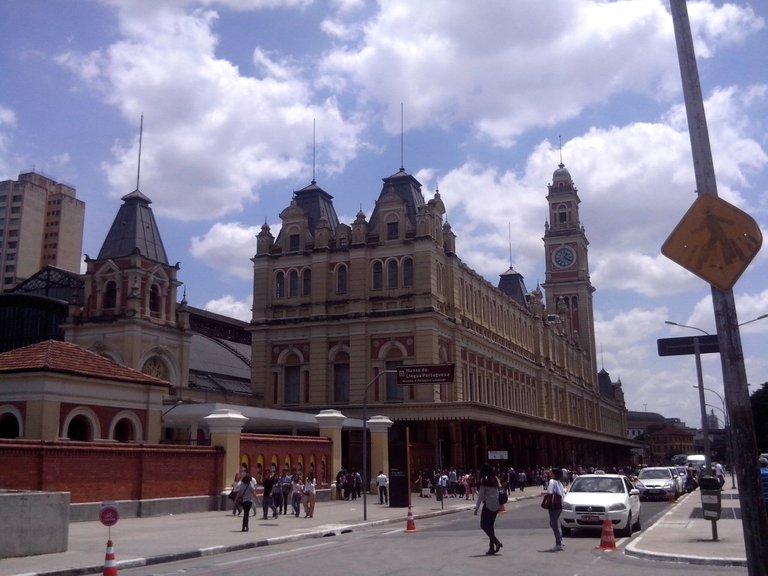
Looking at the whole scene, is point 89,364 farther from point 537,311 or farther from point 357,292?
point 537,311

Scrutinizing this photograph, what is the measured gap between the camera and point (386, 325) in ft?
170

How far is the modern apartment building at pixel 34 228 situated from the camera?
432 ft

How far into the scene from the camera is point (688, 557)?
15.2 metres

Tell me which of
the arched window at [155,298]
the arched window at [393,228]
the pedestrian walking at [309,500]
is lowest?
the pedestrian walking at [309,500]

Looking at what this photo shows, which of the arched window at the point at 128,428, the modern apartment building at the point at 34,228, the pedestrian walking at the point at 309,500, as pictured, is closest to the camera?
the pedestrian walking at the point at 309,500

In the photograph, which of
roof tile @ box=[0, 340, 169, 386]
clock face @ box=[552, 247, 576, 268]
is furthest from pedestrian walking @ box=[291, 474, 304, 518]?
clock face @ box=[552, 247, 576, 268]

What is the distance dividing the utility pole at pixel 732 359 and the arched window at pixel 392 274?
44.9 m

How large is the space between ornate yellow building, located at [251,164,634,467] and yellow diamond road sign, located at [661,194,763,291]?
3952 centimetres

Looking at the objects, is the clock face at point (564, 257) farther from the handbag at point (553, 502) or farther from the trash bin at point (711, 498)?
the handbag at point (553, 502)

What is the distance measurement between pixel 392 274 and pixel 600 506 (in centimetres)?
3378

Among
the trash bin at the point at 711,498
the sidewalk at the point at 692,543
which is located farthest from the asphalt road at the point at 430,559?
the trash bin at the point at 711,498

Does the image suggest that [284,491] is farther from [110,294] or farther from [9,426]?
[110,294]

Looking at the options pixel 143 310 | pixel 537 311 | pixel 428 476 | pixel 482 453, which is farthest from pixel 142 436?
pixel 537 311

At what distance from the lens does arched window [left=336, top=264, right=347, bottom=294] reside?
180ft
